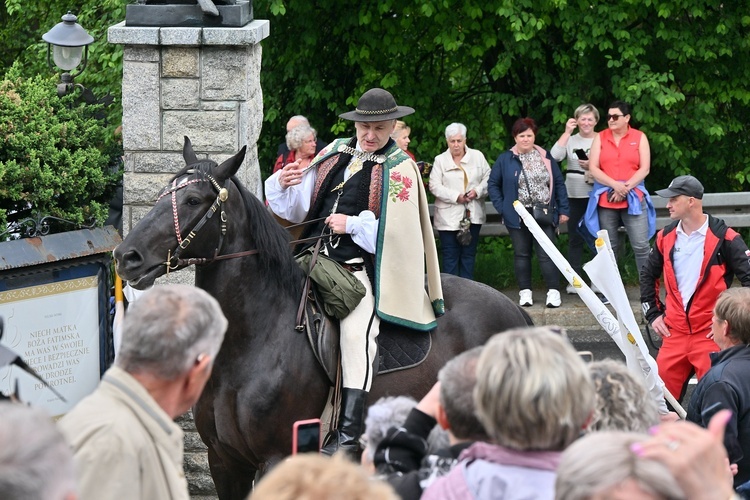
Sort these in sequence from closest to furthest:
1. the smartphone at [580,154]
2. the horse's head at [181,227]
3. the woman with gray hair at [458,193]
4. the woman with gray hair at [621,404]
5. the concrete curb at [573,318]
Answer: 1. the woman with gray hair at [621,404]
2. the horse's head at [181,227]
3. the concrete curb at [573,318]
4. the woman with gray hair at [458,193]
5. the smartphone at [580,154]

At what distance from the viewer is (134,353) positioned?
11.5ft

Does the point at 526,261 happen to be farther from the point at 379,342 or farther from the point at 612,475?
the point at 612,475

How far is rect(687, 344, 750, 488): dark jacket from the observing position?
5586 millimetres

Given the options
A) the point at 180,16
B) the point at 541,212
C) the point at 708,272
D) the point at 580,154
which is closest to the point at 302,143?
the point at 541,212

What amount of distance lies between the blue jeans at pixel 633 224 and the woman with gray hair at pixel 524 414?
910 centimetres

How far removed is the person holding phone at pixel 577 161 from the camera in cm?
1257

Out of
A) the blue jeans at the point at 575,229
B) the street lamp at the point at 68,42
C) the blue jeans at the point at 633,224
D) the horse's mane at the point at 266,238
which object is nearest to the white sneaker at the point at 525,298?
the blue jeans at the point at 575,229

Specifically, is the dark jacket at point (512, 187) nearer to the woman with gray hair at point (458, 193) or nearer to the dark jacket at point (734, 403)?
the woman with gray hair at point (458, 193)

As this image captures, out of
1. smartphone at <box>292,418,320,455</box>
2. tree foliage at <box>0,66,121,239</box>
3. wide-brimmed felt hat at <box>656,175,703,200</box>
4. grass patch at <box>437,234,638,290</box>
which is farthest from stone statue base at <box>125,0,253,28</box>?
grass patch at <box>437,234,638,290</box>

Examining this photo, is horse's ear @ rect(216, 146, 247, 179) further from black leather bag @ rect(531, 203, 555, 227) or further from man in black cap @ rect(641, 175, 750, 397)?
black leather bag @ rect(531, 203, 555, 227)

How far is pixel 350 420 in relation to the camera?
669 centimetres

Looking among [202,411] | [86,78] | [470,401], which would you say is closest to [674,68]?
[86,78]

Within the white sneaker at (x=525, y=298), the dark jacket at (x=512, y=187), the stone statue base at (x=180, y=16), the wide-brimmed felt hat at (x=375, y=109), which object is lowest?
the white sneaker at (x=525, y=298)

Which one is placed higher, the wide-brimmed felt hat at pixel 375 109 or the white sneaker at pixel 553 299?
the wide-brimmed felt hat at pixel 375 109
